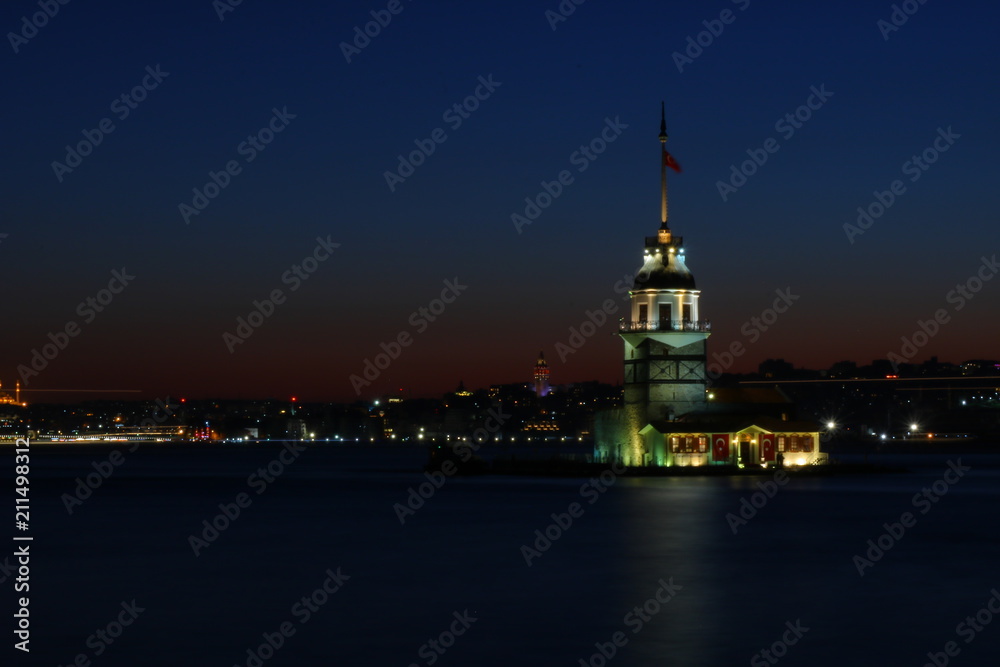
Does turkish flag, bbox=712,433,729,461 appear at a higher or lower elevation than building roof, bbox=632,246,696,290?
lower

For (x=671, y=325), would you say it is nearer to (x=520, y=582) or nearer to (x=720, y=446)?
(x=720, y=446)

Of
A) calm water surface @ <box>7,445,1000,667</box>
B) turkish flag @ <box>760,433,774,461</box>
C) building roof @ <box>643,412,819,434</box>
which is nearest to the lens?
calm water surface @ <box>7,445,1000,667</box>

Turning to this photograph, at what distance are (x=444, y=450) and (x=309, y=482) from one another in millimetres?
11821

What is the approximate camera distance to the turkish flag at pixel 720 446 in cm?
7112

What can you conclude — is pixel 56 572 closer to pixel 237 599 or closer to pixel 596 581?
pixel 237 599

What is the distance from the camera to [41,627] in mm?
24922

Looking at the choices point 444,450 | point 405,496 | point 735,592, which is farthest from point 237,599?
point 444,450

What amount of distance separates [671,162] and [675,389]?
11432 mm

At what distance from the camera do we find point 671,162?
7181 centimetres

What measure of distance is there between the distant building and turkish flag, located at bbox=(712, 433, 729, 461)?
50 millimetres

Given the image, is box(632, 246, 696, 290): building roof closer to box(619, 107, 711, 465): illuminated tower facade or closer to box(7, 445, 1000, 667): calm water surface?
box(619, 107, 711, 465): illuminated tower facade

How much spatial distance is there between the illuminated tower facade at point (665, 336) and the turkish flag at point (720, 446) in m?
1.75

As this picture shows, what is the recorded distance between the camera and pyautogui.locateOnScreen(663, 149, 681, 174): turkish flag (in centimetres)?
7157

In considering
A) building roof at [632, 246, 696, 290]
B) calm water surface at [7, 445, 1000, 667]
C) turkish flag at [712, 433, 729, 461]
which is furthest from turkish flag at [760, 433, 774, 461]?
calm water surface at [7, 445, 1000, 667]
